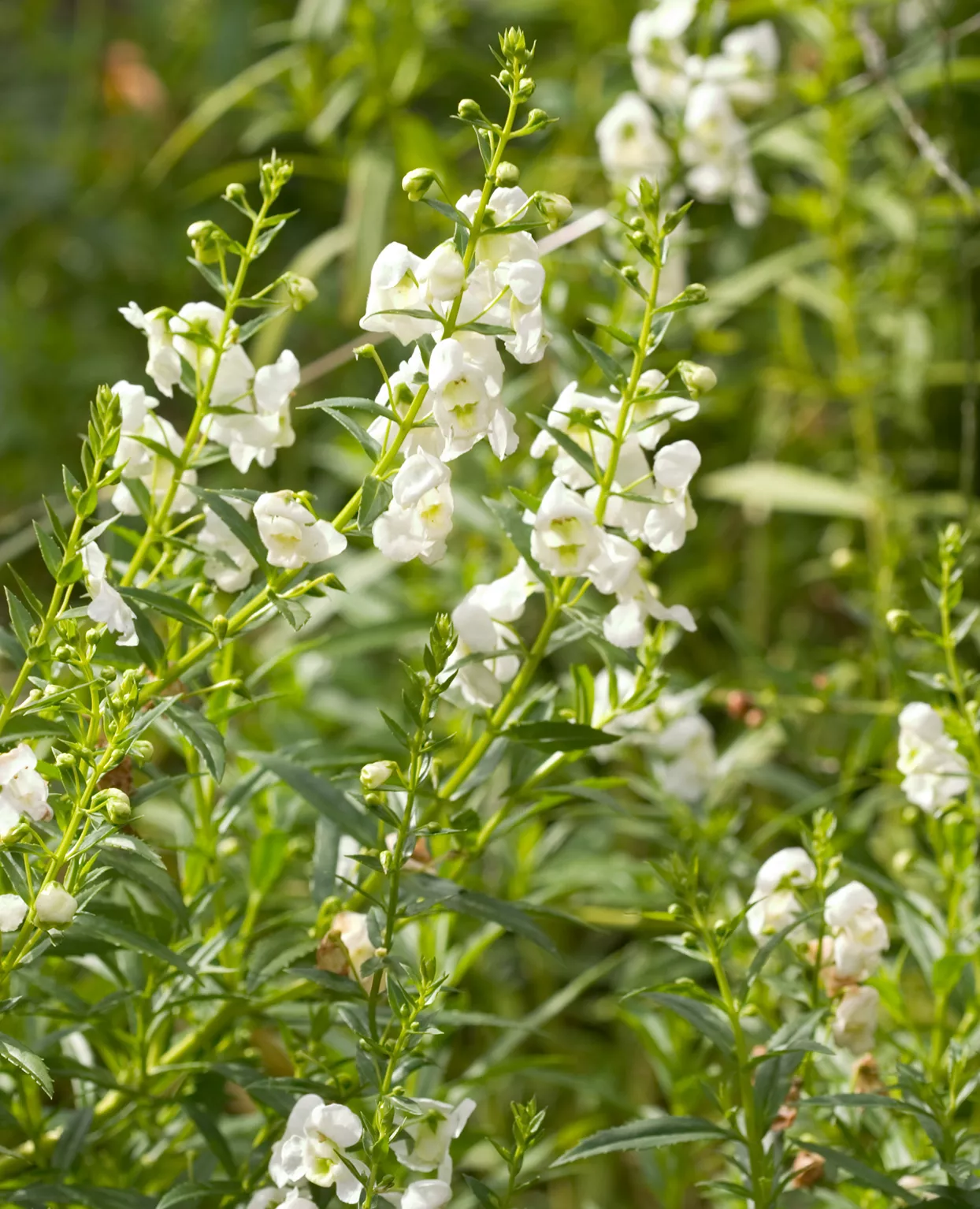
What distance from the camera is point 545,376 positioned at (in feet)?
6.53

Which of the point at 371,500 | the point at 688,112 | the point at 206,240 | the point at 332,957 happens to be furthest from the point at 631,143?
the point at 332,957

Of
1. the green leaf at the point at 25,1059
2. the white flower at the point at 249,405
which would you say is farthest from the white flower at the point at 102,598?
the green leaf at the point at 25,1059

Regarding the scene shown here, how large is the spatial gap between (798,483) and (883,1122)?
93 cm

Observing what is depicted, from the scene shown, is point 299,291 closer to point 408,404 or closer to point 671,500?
point 408,404

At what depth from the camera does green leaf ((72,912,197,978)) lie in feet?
2.77

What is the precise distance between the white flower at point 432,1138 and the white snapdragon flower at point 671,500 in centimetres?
35

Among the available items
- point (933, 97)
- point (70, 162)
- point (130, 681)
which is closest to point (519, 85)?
point (130, 681)

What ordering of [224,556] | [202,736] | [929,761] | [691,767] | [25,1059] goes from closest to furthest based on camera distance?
[25,1059], [202,736], [224,556], [929,761], [691,767]

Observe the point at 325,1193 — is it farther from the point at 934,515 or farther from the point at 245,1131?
the point at 934,515

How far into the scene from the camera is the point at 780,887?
103cm

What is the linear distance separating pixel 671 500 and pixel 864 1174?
0.43 metres

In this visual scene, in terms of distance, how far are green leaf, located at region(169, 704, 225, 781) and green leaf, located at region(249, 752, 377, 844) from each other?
108mm

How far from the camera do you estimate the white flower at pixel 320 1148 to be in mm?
820

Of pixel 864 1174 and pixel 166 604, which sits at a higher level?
pixel 166 604
